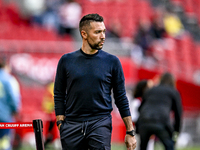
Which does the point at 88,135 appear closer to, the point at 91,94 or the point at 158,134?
the point at 91,94

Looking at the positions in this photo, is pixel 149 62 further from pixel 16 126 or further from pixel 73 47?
pixel 16 126

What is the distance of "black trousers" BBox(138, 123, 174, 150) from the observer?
7479 millimetres

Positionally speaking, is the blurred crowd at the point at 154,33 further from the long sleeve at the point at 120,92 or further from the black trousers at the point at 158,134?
the long sleeve at the point at 120,92

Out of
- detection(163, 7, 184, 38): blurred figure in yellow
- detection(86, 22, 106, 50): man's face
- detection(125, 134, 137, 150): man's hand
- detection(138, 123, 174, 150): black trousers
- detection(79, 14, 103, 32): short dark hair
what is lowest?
detection(138, 123, 174, 150): black trousers

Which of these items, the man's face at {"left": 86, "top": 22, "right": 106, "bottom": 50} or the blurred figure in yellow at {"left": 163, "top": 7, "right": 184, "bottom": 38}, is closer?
the man's face at {"left": 86, "top": 22, "right": 106, "bottom": 50}

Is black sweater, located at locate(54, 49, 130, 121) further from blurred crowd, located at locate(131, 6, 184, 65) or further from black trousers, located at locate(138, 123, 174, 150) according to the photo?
blurred crowd, located at locate(131, 6, 184, 65)

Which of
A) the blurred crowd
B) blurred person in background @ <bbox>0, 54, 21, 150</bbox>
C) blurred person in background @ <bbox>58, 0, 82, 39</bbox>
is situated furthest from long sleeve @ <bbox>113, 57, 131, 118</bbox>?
blurred person in background @ <bbox>58, 0, 82, 39</bbox>

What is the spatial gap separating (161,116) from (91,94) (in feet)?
9.70

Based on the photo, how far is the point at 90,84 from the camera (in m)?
4.81

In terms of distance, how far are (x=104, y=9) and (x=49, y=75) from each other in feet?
16.8

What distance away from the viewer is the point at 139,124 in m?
7.79

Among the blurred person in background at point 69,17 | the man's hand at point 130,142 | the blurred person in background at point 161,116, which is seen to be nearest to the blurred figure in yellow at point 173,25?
the blurred person in background at point 69,17

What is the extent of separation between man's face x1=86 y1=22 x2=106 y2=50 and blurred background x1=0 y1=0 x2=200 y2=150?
21.1 ft

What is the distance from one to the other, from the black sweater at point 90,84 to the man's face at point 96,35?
114 millimetres
